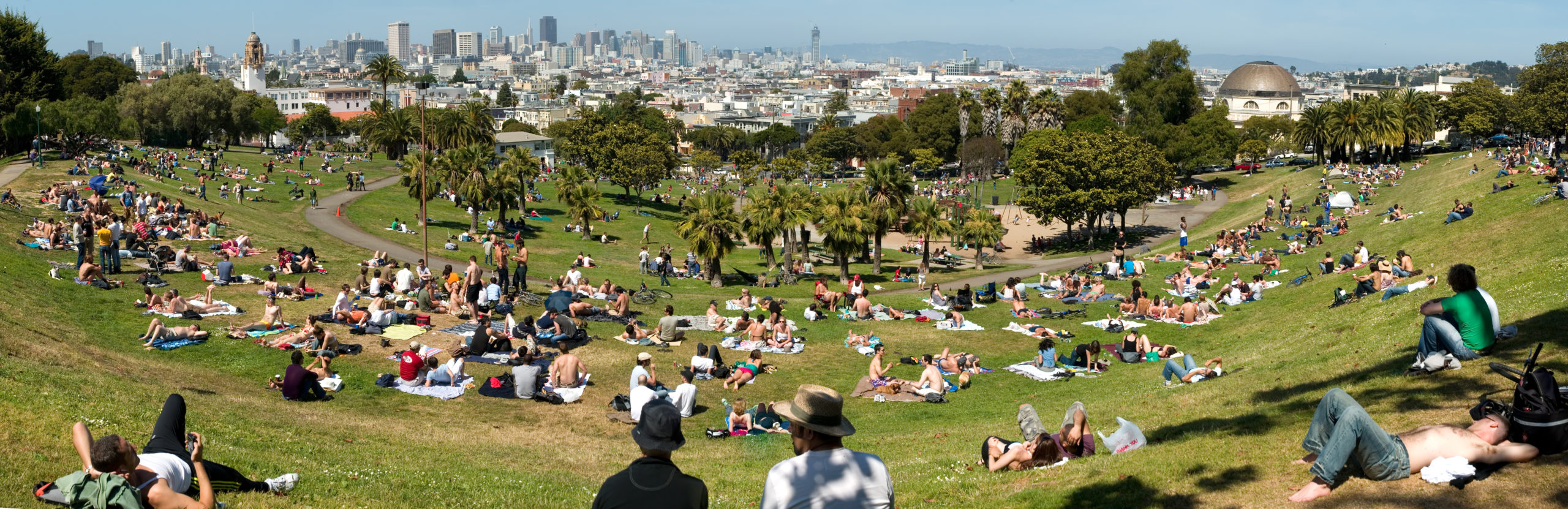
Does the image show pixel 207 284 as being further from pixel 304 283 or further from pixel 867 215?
pixel 867 215

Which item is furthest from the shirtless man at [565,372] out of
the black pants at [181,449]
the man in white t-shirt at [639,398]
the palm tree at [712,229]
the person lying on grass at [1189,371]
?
the palm tree at [712,229]

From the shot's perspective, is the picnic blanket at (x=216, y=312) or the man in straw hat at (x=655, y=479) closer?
the man in straw hat at (x=655, y=479)

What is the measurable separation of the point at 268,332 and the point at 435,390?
17.7ft

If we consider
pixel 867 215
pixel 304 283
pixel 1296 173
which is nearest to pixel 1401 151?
pixel 1296 173

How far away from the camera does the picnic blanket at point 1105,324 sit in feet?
83.3

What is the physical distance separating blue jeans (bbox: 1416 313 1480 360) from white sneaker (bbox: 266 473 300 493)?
12.4 m

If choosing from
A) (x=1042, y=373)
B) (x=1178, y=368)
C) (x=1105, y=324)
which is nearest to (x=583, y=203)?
(x=1105, y=324)

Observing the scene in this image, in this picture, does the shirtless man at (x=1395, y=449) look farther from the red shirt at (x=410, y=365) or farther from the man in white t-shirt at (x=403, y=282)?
the man in white t-shirt at (x=403, y=282)

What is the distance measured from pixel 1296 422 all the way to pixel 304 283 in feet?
74.7

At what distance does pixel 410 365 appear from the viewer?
57.0 feet

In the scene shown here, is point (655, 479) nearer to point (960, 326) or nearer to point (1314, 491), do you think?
point (1314, 491)

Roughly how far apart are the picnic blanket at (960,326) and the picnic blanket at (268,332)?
591 inches

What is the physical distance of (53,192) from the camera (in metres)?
35.4

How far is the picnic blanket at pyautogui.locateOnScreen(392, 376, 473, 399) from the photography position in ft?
56.2
